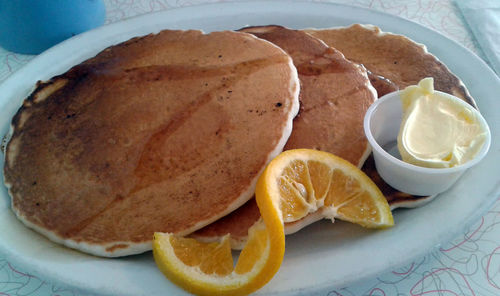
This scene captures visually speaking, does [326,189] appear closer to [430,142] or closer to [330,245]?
[330,245]

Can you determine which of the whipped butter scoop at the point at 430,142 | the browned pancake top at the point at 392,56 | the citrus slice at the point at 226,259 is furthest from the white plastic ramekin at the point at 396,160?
the citrus slice at the point at 226,259

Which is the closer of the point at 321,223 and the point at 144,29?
the point at 321,223

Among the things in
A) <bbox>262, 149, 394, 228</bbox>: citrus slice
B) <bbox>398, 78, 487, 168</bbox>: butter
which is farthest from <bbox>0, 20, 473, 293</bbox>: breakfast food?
<bbox>398, 78, 487, 168</bbox>: butter

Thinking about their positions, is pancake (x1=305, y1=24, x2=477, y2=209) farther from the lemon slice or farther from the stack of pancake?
the lemon slice

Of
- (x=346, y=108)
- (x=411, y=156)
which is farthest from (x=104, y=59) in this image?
(x=411, y=156)

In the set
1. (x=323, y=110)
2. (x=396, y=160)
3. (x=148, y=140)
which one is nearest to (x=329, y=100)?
(x=323, y=110)

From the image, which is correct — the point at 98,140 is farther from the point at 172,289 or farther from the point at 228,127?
the point at 172,289
